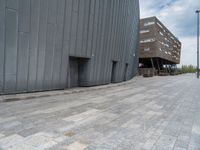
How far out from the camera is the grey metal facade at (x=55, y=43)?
544cm

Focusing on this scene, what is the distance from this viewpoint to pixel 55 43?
6.97m

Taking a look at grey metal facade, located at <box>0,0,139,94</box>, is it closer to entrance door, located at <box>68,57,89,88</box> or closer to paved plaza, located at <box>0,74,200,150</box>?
entrance door, located at <box>68,57,89,88</box>

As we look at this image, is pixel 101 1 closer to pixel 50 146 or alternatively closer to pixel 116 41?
pixel 116 41

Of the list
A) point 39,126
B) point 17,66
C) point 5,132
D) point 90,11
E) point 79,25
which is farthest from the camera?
point 90,11

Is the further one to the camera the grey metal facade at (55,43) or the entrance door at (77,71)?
the entrance door at (77,71)

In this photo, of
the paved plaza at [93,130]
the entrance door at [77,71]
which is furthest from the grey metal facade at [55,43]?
the paved plaza at [93,130]

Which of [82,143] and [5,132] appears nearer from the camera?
[82,143]

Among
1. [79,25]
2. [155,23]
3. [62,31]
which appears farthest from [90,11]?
[155,23]

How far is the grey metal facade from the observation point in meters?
5.44

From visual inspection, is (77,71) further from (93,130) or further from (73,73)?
(93,130)

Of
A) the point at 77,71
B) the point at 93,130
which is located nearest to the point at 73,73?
the point at 77,71

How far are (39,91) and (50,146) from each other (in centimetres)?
473

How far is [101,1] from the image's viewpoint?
9.61 m

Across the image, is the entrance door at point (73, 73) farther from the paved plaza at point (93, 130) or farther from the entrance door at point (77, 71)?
the paved plaza at point (93, 130)
